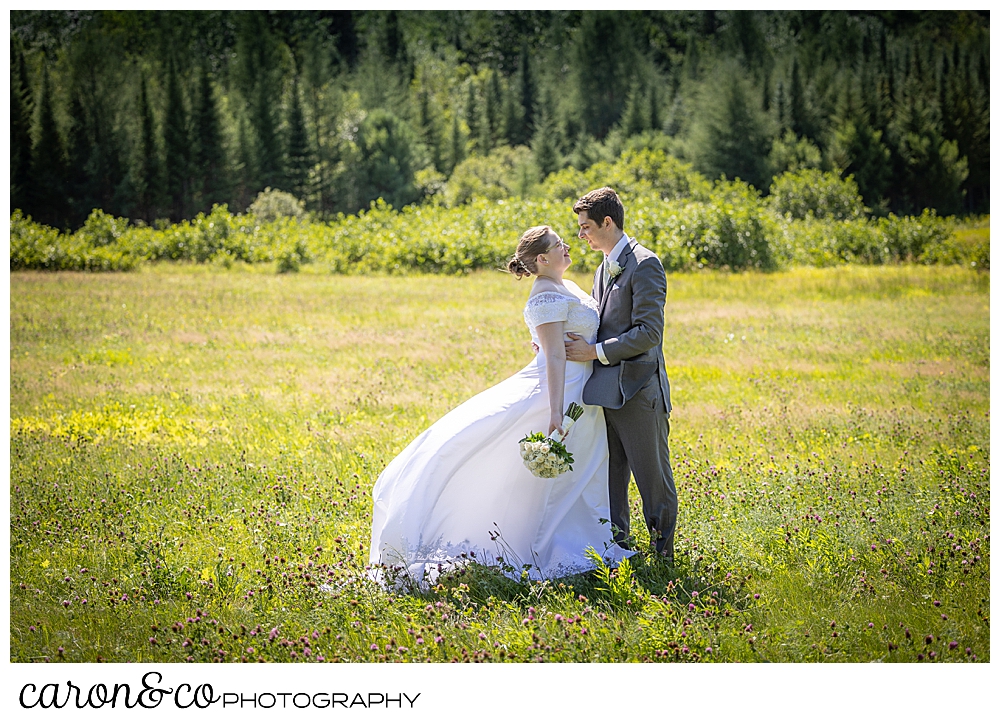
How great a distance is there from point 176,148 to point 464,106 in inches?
331


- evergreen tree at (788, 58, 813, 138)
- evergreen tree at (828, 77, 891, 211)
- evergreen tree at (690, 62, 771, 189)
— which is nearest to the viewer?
evergreen tree at (828, 77, 891, 211)

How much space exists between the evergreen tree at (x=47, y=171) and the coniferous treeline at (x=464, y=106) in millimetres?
37

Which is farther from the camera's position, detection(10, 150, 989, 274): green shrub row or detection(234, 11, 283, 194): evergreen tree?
detection(234, 11, 283, 194): evergreen tree

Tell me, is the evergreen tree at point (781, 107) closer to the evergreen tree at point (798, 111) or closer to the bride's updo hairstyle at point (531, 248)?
the evergreen tree at point (798, 111)

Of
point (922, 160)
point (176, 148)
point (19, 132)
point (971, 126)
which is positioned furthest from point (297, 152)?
point (971, 126)

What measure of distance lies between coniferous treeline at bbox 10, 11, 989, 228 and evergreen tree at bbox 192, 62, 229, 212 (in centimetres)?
5

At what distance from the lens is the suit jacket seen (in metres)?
3.08

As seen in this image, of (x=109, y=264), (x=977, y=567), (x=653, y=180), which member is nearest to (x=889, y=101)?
(x=653, y=180)

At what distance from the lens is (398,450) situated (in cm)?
522

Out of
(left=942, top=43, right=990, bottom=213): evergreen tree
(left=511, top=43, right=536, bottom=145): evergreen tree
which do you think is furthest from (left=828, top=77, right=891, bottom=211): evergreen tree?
(left=511, top=43, right=536, bottom=145): evergreen tree

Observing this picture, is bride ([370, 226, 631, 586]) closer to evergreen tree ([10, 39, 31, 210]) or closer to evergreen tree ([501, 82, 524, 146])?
evergreen tree ([10, 39, 31, 210])

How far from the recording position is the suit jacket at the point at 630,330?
308cm

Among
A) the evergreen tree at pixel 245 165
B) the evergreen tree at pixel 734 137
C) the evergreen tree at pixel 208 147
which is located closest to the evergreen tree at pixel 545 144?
the evergreen tree at pixel 734 137

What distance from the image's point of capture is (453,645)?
283cm
